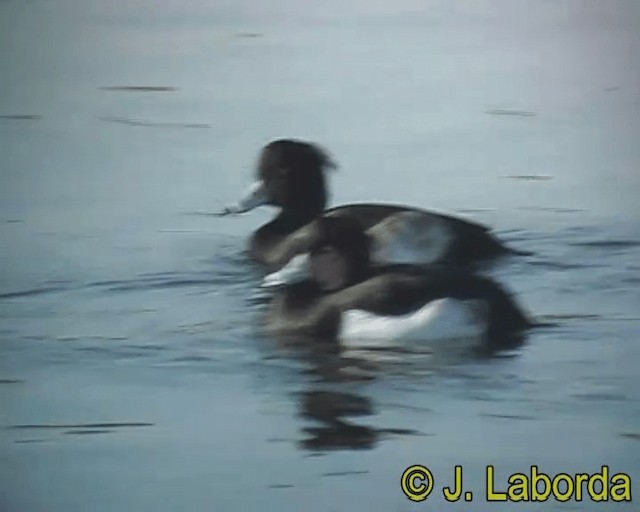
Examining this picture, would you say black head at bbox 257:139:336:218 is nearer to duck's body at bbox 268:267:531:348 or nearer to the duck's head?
the duck's head

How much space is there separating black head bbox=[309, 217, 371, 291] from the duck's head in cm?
13

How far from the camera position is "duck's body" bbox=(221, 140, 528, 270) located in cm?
299

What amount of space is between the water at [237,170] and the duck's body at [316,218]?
0.09ft

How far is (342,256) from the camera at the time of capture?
296 centimetres

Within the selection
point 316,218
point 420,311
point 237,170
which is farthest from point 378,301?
point 237,170

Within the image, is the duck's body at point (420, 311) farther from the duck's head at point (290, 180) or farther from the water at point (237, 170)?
the duck's head at point (290, 180)

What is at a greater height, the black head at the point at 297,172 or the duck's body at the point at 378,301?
the black head at the point at 297,172

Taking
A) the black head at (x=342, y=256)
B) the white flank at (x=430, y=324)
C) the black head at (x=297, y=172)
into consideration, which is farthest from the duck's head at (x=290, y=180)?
the white flank at (x=430, y=324)

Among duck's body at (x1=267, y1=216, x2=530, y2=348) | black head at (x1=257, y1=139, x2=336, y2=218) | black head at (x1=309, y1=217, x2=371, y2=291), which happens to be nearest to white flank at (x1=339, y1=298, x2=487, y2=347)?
Answer: duck's body at (x1=267, y1=216, x2=530, y2=348)

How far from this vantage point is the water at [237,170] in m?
2.91

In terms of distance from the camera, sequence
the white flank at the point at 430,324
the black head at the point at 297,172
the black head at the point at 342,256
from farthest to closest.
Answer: the black head at the point at 297,172 → the black head at the point at 342,256 → the white flank at the point at 430,324

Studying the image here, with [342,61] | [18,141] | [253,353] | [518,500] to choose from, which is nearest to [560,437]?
[518,500]

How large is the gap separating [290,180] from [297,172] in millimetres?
44

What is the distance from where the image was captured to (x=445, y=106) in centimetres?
307
